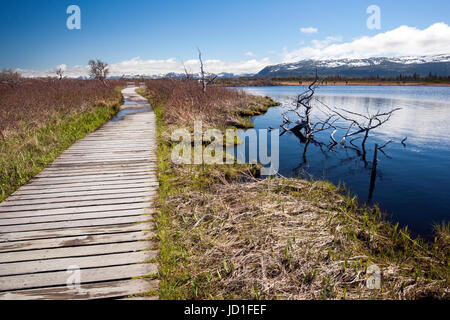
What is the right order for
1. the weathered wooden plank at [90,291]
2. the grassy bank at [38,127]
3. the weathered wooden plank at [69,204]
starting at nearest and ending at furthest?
the weathered wooden plank at [90,291], the weathered wooden plank at [69,204], the grassy bank at [38,127]

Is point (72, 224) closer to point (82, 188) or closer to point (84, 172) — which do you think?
point (82, 188)

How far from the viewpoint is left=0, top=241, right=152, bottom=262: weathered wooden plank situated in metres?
3.31

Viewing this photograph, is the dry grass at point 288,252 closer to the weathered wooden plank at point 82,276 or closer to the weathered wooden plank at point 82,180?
the weathered wooden plank at point 82,276

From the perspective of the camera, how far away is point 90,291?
2787 millimetres

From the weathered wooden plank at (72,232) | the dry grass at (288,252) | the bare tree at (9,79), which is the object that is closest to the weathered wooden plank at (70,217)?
the weathered wooden plank at (72,232)

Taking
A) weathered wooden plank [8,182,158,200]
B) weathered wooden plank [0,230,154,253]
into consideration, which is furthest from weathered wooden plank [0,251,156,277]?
weathered wooden plank [8,182,158,200]

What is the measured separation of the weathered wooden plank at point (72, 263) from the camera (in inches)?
122

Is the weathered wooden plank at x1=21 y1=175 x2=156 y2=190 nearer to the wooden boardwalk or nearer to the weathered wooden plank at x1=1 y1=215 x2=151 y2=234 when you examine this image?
the wooden boardwalk

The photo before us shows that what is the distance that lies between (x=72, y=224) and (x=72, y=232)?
26 centimetres

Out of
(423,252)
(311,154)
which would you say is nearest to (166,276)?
(423,252)

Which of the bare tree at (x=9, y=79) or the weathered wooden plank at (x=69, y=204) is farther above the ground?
the bare tree at (x=9, y=79)

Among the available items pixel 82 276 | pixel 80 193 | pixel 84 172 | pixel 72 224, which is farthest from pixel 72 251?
pixel 84 172
